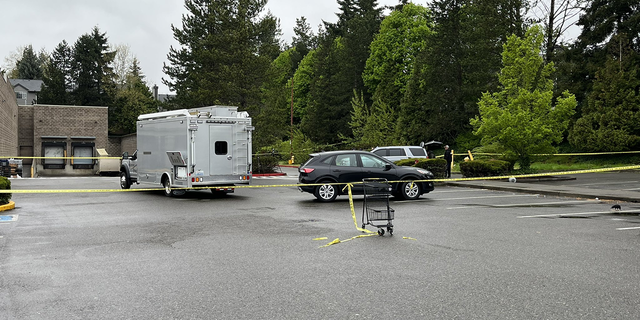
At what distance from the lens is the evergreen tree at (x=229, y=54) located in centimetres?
3741

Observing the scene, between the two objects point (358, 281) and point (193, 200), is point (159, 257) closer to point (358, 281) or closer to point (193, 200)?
point (358, 281)

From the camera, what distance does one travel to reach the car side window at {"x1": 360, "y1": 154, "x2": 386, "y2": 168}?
696 inches

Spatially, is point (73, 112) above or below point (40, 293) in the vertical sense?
above

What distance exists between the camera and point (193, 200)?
1784 cm

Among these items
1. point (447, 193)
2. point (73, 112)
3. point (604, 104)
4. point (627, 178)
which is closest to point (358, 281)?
point (447, 193)

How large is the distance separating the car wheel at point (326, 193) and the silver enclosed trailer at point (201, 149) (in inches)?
115

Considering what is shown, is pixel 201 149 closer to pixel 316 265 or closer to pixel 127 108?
pixel 316 265

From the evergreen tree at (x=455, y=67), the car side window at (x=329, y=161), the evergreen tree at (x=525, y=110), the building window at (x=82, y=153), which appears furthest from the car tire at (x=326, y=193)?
the building window at (x=82, y=153)

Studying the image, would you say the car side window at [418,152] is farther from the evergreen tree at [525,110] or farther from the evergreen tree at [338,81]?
the evergreen tree at [338,81]

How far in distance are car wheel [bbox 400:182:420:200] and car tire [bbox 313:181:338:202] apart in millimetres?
2097

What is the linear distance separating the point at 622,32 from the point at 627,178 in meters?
16.8

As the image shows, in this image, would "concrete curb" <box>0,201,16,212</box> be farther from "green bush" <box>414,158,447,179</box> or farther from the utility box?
the utility box

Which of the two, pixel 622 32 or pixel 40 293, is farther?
pixel 622 32

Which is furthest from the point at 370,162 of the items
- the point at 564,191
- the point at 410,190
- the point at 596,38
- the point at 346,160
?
the point at 596,38
